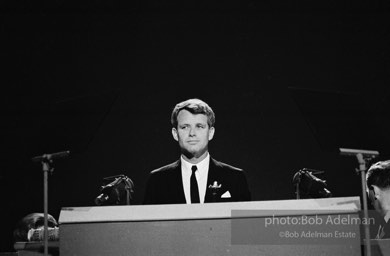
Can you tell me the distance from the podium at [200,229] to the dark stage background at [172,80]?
6.12ft

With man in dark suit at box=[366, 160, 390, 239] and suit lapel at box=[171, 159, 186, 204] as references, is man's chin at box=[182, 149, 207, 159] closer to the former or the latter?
suit lapel at box=[171, 159, 186, 204]

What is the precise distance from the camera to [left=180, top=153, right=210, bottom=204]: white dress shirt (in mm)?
3207

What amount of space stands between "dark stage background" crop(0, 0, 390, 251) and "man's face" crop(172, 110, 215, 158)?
0.71 meters

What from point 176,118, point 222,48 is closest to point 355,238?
point 176,118

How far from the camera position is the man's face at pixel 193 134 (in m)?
3.32

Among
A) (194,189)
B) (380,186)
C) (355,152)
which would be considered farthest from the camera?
(194,189)

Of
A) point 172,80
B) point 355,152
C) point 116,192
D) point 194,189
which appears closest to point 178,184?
point 194,189

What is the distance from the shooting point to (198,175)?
3.27 meters

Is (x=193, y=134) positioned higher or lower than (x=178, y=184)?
higher

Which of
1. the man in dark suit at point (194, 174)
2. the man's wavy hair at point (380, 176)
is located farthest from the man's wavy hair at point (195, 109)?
the man's wavy hair at point (380, 176)

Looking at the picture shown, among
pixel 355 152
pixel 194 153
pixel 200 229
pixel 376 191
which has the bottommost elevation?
pixel 200 229

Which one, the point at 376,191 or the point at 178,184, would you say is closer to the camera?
the point at 376,191

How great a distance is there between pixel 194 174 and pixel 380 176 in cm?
102

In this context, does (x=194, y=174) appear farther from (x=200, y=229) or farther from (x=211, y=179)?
(x=200, y=229)
